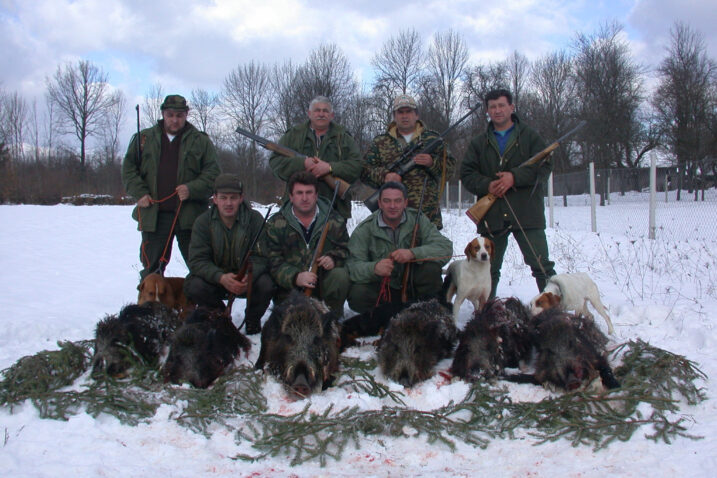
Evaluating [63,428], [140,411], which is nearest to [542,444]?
[140,411]

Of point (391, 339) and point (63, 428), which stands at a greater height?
point (391, 339)

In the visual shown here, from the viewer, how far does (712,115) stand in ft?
79.3

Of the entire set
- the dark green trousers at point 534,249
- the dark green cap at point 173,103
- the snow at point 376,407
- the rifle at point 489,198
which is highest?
the dark green cap at point 173,103

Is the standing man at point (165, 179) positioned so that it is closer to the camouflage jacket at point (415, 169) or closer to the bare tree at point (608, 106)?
the camouflage jacket at point (415, 169)

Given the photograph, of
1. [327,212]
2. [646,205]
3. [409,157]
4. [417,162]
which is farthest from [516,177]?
[646,205]

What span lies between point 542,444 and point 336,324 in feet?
5.88

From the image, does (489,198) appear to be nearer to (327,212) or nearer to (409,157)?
(409,157)

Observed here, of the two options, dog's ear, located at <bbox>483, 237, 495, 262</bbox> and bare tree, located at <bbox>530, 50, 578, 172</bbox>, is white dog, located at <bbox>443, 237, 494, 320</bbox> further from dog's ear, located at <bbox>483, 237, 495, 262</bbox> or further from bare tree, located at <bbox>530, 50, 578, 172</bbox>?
bare tree, located at <bbox>530, 50, 578, 172</bbox>

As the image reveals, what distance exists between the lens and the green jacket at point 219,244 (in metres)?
4.59

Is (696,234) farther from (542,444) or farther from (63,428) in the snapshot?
(63,428)

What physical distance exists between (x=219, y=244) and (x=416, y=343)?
2189 mm

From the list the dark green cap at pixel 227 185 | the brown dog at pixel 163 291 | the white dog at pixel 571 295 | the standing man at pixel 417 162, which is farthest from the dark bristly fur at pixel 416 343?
the brown dog at pixel 163 291

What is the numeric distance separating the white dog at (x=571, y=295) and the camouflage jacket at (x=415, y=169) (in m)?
1.36

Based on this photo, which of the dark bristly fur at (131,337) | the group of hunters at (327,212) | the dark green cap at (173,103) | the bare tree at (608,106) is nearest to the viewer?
→ the dark bristly fur at (131,337)
